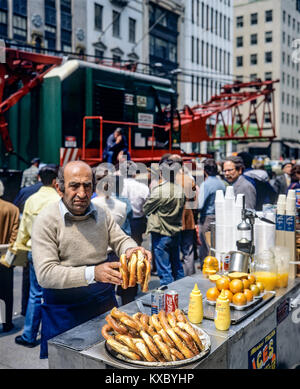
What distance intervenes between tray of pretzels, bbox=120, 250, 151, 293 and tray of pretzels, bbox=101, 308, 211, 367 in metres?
0.25

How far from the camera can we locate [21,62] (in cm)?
935

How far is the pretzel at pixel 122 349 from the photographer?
2141mm

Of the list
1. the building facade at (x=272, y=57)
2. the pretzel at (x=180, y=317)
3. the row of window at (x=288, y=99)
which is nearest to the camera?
the pretzel at (x=180, y=317)

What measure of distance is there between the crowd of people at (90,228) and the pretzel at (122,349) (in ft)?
1.65

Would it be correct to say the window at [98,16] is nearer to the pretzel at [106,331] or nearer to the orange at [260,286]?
the orange at [260,286]

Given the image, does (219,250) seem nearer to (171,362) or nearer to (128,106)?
(171,362)

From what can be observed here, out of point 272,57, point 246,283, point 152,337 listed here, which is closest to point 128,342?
point 152,337

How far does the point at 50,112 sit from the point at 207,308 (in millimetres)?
7828

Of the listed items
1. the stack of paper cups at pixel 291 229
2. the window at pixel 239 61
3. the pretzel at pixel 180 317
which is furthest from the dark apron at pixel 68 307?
the window at pixel 239 61

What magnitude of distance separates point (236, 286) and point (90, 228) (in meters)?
1.15

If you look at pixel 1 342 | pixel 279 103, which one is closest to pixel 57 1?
pixel 1 342

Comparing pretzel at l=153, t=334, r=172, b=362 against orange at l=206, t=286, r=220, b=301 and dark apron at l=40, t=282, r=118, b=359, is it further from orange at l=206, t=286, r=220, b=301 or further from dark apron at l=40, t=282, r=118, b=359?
dark apron at l=40, t=282, r=118, b=359

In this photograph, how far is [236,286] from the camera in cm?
304

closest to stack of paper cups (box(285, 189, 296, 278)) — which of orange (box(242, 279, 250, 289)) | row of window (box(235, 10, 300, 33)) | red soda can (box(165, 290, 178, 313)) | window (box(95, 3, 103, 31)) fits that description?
orange (box(242, 279, 250, 289))
